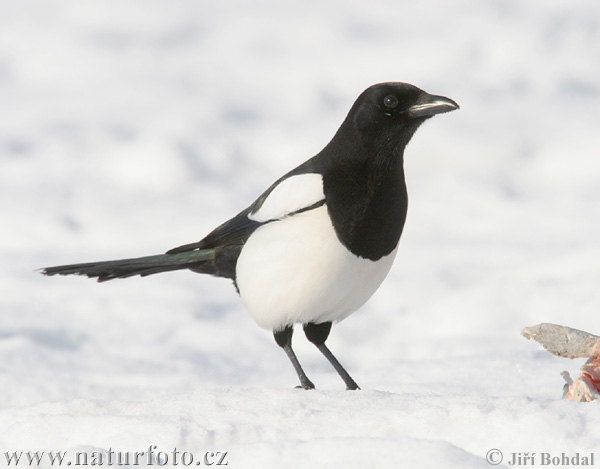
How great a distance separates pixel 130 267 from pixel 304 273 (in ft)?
4.54

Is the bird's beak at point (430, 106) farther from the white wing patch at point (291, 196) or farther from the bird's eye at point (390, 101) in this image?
the white wing patch at point (291, 196)

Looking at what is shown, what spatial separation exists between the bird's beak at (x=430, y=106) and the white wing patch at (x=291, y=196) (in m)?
0.61

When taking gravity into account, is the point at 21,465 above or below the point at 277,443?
below

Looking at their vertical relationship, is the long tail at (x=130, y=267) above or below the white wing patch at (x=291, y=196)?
below

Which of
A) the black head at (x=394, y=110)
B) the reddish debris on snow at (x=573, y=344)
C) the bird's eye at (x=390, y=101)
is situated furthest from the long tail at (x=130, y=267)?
the reddish debris on snow at (x=573, y=344)

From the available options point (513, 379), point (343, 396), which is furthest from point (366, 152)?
point (513, 379)

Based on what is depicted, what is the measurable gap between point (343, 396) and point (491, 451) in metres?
0.98

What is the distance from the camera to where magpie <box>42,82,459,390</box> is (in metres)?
4.16

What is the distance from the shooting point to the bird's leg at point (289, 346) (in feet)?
14.6

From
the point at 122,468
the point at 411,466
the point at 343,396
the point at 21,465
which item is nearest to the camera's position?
the point at 411,466

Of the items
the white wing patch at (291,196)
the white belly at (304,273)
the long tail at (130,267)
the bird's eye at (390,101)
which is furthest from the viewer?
the long tail at (130,267)

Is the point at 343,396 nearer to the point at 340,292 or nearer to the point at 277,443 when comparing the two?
the point at 340,292

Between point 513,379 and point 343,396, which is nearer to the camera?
point 343,396

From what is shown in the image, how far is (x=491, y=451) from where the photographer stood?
272 cm
